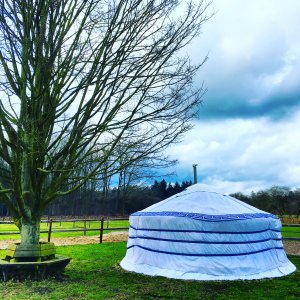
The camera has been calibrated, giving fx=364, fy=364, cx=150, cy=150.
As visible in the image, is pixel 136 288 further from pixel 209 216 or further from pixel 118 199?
pixel 118 199

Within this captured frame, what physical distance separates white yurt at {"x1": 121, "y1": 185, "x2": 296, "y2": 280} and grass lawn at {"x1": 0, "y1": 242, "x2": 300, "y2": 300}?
37 centimetres

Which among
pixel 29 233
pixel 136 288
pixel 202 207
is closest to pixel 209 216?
pixel 202 207

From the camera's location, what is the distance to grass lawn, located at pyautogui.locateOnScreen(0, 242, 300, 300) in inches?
215

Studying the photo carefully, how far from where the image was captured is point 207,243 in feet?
23.4

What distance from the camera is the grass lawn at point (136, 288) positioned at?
215 inches

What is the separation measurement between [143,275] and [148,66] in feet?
13.3

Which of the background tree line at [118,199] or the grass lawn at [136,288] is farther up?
the background tree line at [118,199]

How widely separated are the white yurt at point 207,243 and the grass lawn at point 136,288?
1.22ft

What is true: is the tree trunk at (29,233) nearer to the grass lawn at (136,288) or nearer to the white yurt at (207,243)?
the grass lawn at (136,288)

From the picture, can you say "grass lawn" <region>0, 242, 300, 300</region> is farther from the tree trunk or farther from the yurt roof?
the yurt roof

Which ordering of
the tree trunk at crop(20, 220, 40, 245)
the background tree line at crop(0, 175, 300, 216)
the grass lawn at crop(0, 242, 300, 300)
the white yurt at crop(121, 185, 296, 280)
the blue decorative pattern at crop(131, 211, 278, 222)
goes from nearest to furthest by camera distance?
the grass lawn at crop(0, 242, 300, 300)
the tree trunk at crop(20, 220, 40, 245)
the white yurt at crop(121, 185, 296, 280)
the blue decorative pattern at crop(131, 211, 278, 222)
the background tree line at crop(0, 175, 300, 216)

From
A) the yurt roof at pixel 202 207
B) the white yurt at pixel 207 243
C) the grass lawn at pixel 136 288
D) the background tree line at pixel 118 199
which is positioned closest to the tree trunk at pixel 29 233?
the grass lawn at pixel 136 288

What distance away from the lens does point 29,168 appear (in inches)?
255

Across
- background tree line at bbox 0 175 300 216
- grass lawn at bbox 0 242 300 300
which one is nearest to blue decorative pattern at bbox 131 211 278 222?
grass lawn at bbox 0 242 300 300
